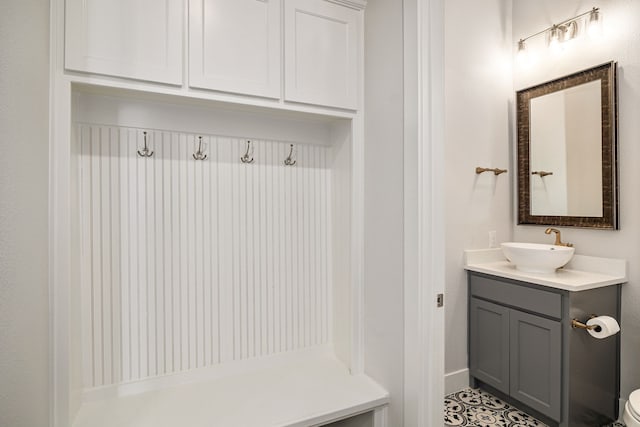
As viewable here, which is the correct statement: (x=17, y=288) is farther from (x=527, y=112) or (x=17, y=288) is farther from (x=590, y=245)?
(x=527, y=112)

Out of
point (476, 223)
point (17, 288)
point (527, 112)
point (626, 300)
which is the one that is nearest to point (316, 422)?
point (17, 288)

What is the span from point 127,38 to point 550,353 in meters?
2.63

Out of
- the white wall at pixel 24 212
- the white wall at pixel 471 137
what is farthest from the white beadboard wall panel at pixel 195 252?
the white wall at pixel 471 137

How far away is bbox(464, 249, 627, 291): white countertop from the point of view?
6.38ft

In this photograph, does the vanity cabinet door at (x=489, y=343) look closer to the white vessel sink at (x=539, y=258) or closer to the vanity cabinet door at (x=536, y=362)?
the vanity cabinet door at (x=536, y=362)

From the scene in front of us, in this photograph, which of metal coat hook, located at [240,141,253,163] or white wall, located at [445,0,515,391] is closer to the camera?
metal coat hook, located at [240,141,253,163]

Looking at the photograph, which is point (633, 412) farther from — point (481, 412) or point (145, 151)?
point (145, 151)

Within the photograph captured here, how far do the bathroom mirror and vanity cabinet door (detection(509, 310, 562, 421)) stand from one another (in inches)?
30.5

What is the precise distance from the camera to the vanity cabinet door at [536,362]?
194cm

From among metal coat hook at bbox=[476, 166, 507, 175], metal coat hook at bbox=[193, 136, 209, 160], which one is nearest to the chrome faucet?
metal coat hook at bbox=[476, 166, 507, 175]

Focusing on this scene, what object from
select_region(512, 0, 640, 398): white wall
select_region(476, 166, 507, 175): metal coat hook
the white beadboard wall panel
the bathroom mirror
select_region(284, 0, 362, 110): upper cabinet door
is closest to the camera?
the white beadboard wall panel

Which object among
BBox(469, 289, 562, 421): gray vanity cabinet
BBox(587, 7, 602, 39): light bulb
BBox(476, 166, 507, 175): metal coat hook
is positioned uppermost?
BBox(587, 7, 602, 39): light bulb

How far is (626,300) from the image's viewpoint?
6.79ft

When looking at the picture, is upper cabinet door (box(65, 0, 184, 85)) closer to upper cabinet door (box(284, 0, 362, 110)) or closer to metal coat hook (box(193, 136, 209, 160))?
metal coat hook (box(193, 136, 209, 160))
